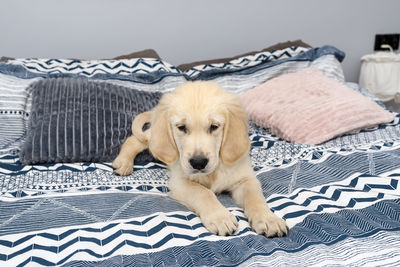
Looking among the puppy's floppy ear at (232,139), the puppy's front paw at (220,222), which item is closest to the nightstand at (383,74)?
the puppy's floppy ear at (232,139)

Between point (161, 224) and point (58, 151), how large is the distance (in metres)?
0.84

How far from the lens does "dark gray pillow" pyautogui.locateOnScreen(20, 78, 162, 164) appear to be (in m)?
1.76

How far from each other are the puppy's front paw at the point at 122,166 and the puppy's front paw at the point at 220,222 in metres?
0.58

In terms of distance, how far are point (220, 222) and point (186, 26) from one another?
2.41 m

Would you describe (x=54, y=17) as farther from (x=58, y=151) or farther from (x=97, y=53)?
(x=58, y=151)

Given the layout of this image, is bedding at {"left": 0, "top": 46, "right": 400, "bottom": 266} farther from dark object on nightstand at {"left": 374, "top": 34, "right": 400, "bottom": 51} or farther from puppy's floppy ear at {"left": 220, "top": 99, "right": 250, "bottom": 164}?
dark object on nightstand at {"left": 374, "top": 34, "right": 400, "bottom": 51}

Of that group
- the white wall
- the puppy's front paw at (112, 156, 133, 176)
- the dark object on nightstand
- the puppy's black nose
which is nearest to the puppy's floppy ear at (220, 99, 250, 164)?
the puppy's black nose

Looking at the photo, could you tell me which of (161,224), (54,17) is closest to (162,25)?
(54,17)

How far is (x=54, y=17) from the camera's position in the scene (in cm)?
288

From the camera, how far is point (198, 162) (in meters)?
1.27

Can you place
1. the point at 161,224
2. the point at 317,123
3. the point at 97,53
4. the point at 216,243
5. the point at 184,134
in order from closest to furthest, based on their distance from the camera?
the point at 216,243, the point at 161,224, the point at 184,134, the point at 317,123, the point at 97,53

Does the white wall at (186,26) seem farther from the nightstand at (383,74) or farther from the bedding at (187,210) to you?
the bedding at (187,210)

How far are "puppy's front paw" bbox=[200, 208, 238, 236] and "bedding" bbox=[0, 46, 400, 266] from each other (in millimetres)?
24

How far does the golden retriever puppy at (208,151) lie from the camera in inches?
49.2
